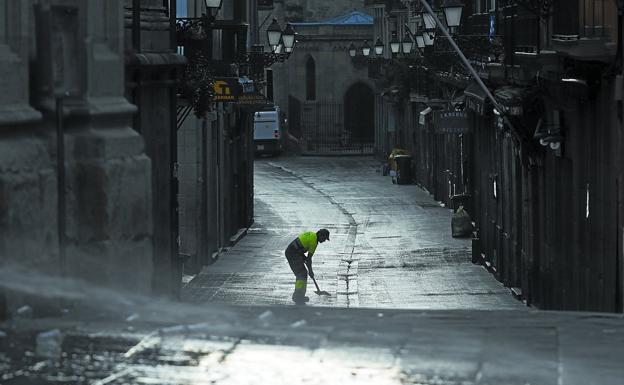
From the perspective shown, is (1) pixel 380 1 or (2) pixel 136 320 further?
(1) pixel 380 1

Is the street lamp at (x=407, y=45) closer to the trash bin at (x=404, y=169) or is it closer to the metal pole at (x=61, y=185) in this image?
the trash bin at (x=404, y=169)

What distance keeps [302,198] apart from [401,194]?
10.5 feet

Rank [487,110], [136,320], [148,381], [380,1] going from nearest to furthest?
[148,381], [136,320], [487,110], [380,1]

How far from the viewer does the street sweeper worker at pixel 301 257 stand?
22.6 m

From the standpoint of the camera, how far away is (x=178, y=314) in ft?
26.3

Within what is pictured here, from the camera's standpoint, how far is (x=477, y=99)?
28141 mm

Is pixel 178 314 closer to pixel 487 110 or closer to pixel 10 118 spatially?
pixel 10 118

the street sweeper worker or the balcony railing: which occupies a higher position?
the balcony railing

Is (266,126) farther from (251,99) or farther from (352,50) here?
(251,99)

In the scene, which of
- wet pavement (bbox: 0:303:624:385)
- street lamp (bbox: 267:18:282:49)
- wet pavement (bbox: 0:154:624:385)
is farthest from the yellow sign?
wet pavement (bbox: 0:303:624:385)

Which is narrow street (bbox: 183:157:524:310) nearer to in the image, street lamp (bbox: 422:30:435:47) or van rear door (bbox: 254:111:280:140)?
street lamp (bbox: 422:30:435:47)

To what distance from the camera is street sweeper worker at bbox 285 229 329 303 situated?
22562mm

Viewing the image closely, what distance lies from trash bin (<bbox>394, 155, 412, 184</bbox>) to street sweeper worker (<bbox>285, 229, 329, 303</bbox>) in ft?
93.3

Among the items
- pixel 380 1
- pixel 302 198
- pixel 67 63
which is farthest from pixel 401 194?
pixel 67 63
